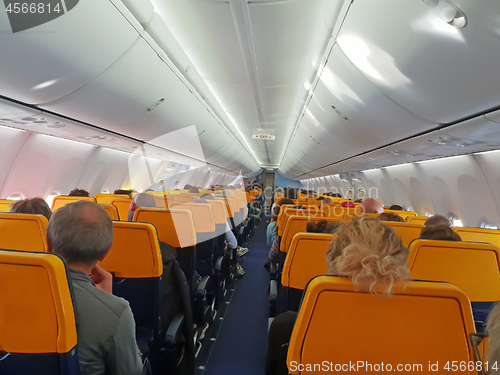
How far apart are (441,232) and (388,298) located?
1.67 metres

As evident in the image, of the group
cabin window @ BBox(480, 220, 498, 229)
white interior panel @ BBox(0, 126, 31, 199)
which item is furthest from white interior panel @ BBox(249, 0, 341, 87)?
white interior panel @ BBox(0, 126, 31, 199)

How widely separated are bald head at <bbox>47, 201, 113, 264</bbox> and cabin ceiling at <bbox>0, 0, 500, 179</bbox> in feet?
5.47

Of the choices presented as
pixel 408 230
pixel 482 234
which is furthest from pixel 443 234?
pixel 482 234

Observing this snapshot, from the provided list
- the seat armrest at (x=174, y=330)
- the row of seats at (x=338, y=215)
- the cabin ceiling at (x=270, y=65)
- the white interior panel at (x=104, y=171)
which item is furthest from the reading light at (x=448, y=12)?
the white interior panel at (x=104, y=171)

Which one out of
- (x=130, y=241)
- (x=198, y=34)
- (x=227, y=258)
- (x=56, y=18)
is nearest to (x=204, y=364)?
(x=130, y=241)

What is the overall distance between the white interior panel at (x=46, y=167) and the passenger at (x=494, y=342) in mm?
7982

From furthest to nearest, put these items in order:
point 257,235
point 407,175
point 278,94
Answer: point 257,235 → point 407,175 → point 278,94

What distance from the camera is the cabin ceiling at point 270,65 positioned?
236 cm

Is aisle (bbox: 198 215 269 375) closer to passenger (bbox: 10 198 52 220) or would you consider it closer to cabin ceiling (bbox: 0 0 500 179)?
passenger (bbox: 10 198 52 220)

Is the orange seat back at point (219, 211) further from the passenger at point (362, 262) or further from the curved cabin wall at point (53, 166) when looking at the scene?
the curved cabin wall at point (53, 166)

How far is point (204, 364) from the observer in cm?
333

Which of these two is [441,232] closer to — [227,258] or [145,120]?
[227,258]

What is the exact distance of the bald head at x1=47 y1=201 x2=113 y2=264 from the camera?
4.99 ft

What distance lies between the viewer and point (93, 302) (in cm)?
137
